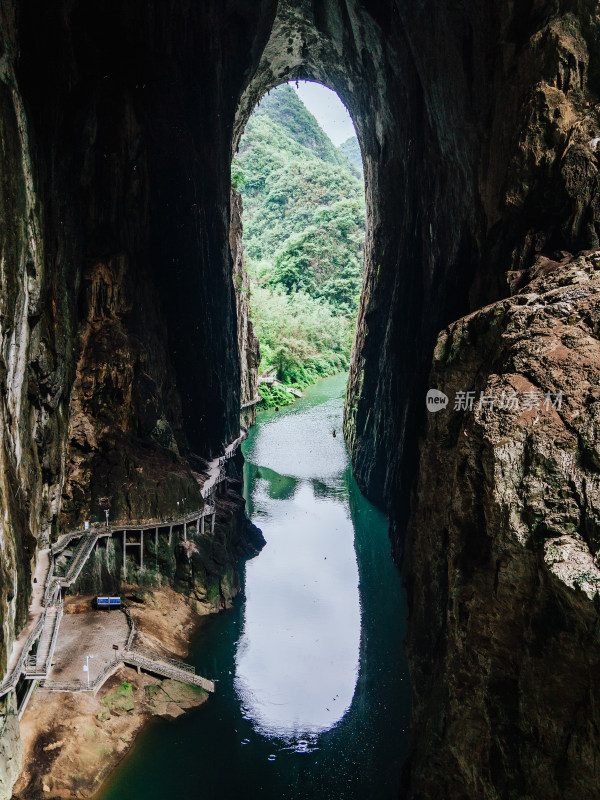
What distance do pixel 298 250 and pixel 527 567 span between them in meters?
82.4

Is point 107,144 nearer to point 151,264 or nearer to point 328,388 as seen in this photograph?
point 151,264

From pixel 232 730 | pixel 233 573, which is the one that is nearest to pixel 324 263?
pixel 233 573

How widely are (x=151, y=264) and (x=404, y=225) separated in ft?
37.3

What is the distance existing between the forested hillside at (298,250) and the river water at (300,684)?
28.9 m

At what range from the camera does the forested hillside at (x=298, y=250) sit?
72.8 meters

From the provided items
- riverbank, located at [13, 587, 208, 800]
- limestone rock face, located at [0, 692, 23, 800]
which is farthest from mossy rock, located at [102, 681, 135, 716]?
limestone rock face, located at [0, 692, 23, 800]

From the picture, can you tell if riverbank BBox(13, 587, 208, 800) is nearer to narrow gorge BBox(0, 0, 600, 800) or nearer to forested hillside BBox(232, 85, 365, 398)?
narrow gorge BBox(0, 0, 600, 800)

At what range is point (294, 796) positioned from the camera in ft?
51.8

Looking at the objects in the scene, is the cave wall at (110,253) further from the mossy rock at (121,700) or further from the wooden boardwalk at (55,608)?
the mossy rock at (121,700)

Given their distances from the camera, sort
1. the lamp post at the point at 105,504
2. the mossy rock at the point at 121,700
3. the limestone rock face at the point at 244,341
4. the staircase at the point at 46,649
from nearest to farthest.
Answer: the staircase at the point at 46,649, the mossy rock at the point at 121,700, the lamp post at the point at 105,504, the limestone rock face at the point at 244,341

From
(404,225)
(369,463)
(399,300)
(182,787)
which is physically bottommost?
(182,787)

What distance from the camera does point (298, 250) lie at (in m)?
89.2

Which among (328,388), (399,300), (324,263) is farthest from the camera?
(324,263)

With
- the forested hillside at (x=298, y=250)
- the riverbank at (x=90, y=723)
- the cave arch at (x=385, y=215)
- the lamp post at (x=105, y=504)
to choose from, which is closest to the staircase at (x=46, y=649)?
the riverbank at (x=90, y=723)
